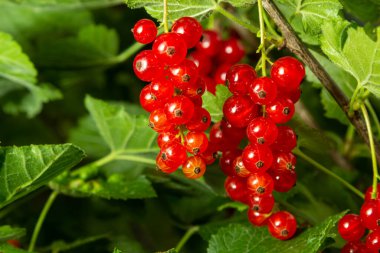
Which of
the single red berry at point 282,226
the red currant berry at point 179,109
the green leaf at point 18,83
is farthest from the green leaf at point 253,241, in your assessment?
the green leaf at point 18,83

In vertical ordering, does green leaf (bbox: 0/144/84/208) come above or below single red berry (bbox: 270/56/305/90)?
below

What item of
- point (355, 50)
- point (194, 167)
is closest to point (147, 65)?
point (194, 167)

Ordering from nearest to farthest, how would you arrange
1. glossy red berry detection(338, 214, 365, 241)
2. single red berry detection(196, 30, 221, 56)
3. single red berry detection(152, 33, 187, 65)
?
single red berry detection(152, 33, 187, 65) → glossy red berry detection(338, 214, 365, 241) → single red berry detection(196, 30, 221, 56)

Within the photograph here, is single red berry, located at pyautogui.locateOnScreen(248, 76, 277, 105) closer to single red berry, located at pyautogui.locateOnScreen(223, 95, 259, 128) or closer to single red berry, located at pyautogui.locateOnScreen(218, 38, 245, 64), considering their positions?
single red berry, located at pyautogui.locateOnScreen(223, 95, 259, 128)

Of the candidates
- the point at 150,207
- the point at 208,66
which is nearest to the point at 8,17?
the point at 150,207

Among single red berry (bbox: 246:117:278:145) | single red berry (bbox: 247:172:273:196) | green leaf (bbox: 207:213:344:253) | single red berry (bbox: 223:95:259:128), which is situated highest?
single red berry (bbox: 223:95:259:128)

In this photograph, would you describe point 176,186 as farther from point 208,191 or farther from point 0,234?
point 0,234

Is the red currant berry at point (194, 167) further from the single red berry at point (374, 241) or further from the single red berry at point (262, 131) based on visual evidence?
the single red berry at point (374, 241)

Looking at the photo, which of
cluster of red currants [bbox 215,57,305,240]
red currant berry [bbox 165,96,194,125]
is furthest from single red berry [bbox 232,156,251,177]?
red currant berry [bbox 165,96,194,125]
